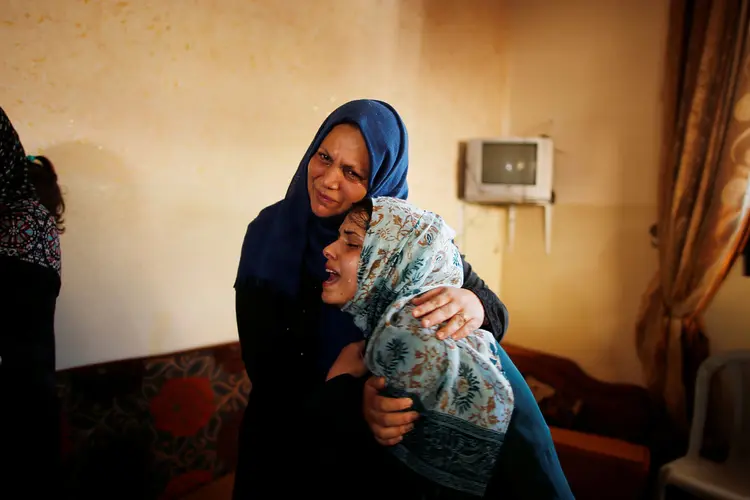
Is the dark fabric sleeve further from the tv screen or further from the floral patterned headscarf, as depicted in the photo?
the tv screen

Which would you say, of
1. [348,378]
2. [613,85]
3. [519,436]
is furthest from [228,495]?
[613,85]

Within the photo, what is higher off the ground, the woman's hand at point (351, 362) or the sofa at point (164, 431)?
the woman's hand at point (351, 362)

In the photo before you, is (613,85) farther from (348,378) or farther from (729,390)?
(348,378)

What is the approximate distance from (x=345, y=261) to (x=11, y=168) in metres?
0.66

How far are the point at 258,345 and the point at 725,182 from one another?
6.41 ft

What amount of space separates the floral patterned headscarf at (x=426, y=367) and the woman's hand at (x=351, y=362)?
57mm

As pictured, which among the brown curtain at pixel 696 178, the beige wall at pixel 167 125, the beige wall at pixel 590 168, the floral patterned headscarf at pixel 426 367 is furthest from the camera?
the beige wall at pixel 590 168

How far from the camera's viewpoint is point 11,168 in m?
0.95

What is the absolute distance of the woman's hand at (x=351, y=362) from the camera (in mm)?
844

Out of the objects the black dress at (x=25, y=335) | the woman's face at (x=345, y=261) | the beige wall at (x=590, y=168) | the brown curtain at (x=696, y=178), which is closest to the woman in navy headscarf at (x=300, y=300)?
the woman's face at (x=345, y=261)

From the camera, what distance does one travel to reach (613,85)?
2.54 m

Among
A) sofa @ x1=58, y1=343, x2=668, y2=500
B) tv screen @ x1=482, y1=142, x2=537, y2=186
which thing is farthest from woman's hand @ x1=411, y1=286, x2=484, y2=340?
tv screen @ x1=482, y1=142, x2=537, y2=186

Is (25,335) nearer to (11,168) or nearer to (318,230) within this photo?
(11,168)

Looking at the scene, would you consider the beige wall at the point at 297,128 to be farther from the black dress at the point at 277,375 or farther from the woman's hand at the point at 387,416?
the woman's hand at the point at 387,416
